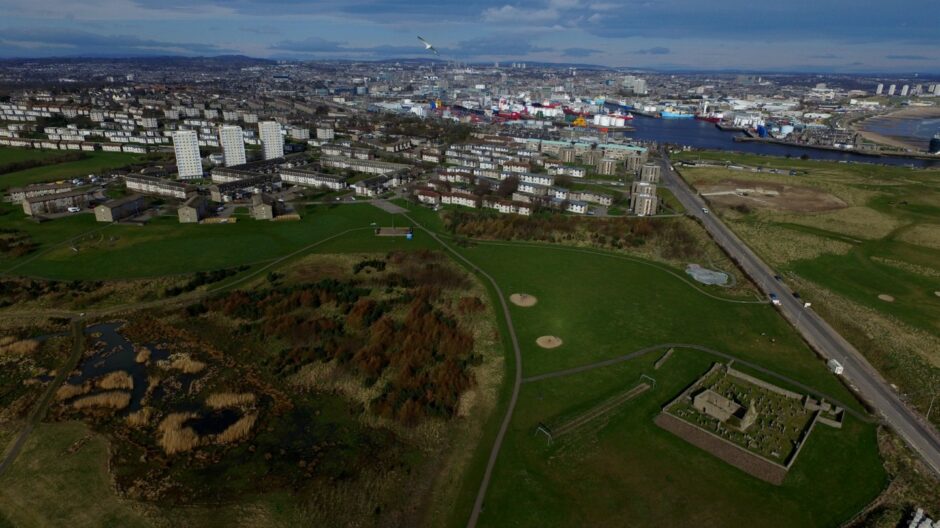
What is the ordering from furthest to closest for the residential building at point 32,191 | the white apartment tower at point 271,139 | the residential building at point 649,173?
the white apartment tower at point 271,139, the residential building at point 649,173, the residential building at point 32,191

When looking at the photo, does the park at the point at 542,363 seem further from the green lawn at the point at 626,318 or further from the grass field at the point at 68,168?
the grass field at the point at 68,168

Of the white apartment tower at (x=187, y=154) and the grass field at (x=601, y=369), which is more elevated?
the white apartment tower at (x=187, y=154)

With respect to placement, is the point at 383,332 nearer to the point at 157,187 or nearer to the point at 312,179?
the point at 312,179

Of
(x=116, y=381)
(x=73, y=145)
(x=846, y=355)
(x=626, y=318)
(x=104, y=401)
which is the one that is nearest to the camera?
(x=104, y=401)

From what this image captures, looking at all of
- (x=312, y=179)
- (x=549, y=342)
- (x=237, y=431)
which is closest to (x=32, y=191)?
(x=312, y=179)

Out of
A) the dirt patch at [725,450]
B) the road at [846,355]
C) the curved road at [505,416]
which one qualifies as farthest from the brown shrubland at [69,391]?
the road at [846,355]

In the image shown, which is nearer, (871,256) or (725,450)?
(725,450)
